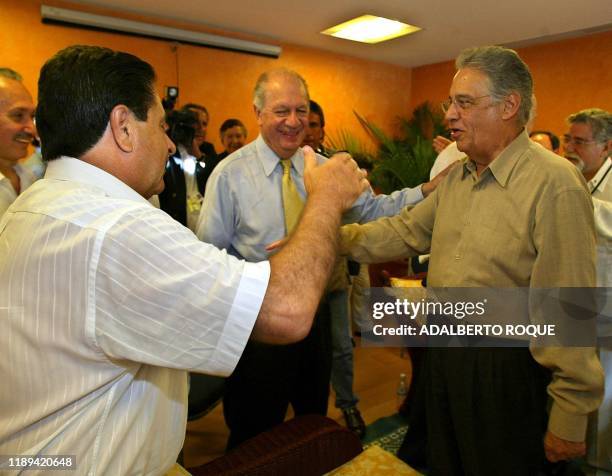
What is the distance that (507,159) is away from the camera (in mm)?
1388

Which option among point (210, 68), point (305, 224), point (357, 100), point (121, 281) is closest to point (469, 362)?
point (305, 224)

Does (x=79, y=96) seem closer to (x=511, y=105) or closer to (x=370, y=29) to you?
(x=511, y=105)

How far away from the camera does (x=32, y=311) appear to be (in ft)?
2.54

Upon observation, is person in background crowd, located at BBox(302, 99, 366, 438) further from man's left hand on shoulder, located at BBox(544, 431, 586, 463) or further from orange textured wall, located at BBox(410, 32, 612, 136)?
orange textured wall, located at BBox(410, 32, 612, 136)

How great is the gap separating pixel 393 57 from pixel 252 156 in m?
4.42

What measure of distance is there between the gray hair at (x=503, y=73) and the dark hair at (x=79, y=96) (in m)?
1.04

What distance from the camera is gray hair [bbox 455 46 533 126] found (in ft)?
4.60

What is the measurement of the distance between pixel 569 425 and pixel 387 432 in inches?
67.0

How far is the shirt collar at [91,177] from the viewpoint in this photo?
0.86 m

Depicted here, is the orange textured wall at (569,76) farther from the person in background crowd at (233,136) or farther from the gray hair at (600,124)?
the person in background crowd at (233,136)

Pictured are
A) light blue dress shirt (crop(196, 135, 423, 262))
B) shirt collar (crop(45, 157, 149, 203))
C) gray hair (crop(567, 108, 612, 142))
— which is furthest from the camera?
gray hair (crop(567, 108, 612, 142))

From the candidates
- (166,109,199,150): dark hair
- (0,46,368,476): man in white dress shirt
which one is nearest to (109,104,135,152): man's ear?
(0,46,368,476): man in white dress shirt

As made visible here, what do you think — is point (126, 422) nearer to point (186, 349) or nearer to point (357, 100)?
point (186, 349)

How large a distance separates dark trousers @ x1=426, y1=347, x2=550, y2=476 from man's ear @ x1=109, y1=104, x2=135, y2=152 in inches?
43.7
